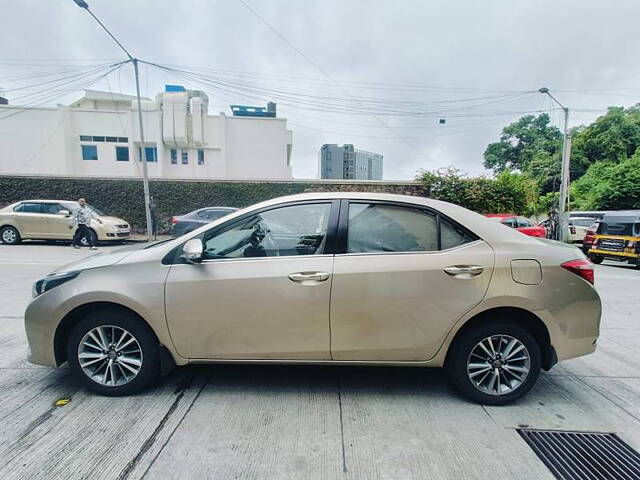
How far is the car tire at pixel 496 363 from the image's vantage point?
2.72 metres

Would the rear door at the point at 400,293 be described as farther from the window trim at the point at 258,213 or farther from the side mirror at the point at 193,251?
the side mirror at the point at 193,251

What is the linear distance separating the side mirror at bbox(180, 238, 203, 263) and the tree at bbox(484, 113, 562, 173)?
2010 inches

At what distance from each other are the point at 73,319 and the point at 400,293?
259 cm

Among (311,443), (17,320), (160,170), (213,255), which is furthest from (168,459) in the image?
(160,170)

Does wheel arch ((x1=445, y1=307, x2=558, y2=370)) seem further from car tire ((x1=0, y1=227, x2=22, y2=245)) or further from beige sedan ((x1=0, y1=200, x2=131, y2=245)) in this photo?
car tire ((x1=0, y1=227, x2=22, y2=245))

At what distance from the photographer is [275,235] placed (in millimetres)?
2871

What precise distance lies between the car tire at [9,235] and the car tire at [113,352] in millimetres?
12801

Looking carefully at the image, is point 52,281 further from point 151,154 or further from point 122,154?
point 122,154

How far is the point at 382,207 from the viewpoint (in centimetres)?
293

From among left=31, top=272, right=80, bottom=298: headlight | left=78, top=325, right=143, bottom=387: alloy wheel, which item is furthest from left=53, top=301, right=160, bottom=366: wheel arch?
left=31, top=272, right=80, bottom=298: headlight

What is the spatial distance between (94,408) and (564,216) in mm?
20093

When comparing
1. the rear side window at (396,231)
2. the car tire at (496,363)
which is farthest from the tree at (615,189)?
the rear side window at (396,231)

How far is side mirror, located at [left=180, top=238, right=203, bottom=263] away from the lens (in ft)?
8.66

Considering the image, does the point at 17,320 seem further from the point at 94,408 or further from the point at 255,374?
the point at 255,374
